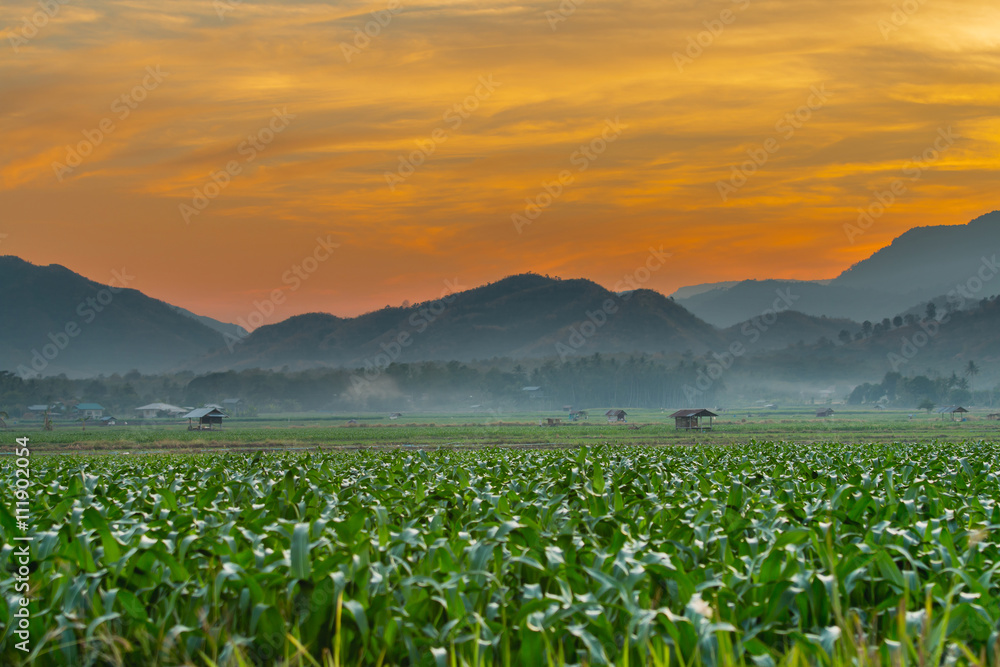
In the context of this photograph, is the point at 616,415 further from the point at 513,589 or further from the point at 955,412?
the point at 513,589

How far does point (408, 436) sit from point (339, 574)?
7882cm

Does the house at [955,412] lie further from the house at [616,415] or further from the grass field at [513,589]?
the grass field at [513,589]

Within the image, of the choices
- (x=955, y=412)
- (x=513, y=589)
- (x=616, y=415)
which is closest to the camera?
(x=513, y=589)

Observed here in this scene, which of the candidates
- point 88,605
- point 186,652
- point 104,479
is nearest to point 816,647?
point 186,652

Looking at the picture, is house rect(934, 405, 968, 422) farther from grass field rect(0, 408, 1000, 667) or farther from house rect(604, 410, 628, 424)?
grass field rect(0, 408, 1000, 667)

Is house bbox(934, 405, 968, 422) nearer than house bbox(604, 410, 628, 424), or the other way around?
house bbox(934, 405, 968, 422)

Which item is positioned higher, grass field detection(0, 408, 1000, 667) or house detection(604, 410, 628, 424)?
grass field detection(0, 408, 1000, 667)

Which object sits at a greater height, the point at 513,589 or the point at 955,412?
the point at 513,589

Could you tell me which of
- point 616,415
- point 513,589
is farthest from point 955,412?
point 513,589

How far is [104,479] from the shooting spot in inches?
731

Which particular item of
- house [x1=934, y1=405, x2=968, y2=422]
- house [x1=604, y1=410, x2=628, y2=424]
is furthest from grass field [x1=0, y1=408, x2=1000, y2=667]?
house [x1=604, y1=410, x2=628, y2=424]

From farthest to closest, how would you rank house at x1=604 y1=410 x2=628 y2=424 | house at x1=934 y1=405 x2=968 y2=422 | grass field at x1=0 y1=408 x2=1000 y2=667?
1. house at x1=604 y1=410 x2=628 y2=424
2. house at x1=934 y1=405 x2=968 y2=422
3. grass field at x1=0 y1=408 x2=1000 y2=667

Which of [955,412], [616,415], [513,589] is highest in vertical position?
[513,589]

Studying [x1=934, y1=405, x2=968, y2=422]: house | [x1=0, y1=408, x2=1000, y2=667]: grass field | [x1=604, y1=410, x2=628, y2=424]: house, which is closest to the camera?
[x1=0, y1=408, x2=1000, y2=667]: grass field
